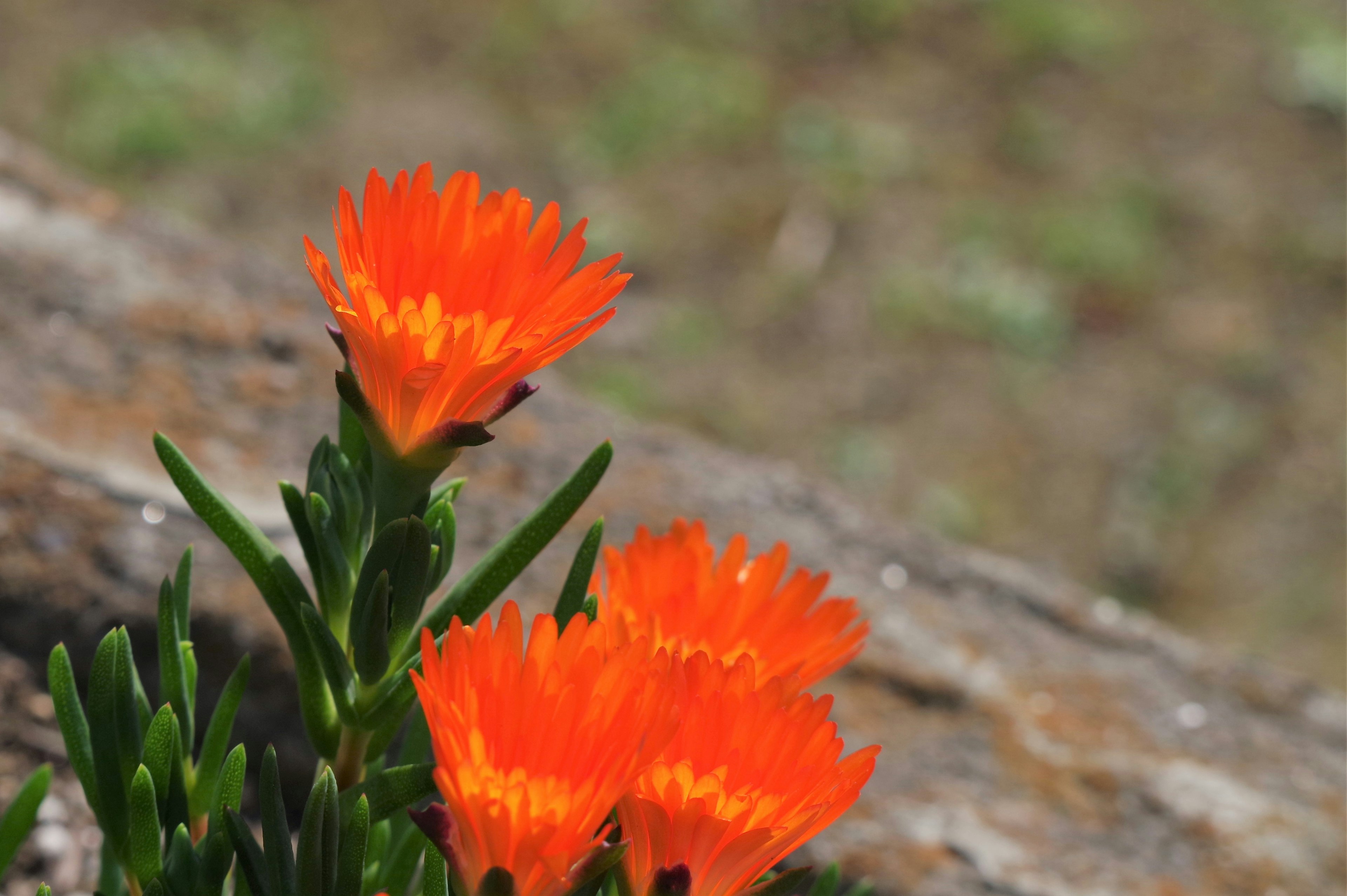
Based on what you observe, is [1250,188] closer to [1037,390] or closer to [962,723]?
[1037,390]

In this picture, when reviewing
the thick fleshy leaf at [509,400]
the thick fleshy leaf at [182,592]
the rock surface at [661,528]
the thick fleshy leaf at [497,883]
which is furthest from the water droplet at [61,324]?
the thick fleshy leaf at [497,883]

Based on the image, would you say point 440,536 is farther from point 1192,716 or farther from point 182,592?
point 1192,716

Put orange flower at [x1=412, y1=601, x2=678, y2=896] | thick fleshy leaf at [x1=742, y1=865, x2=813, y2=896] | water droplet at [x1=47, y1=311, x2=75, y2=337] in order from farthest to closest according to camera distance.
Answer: water droplet at [x1=47, y1=311, x2=75, y2=337] → thick fleshy leaf at [x1=742, y1=865, x2=813, y2=896] → orange flower at [x1=412, y1=601, x2=678, y2=896]

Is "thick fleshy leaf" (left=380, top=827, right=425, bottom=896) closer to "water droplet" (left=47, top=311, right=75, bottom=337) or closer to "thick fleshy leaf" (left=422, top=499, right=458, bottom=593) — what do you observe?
"thick fleshy leaf" (left=422, top=499, right=458, bottom=593)

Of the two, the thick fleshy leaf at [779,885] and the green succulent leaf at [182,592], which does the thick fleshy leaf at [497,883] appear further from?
the green succulent leaf at [182,592]

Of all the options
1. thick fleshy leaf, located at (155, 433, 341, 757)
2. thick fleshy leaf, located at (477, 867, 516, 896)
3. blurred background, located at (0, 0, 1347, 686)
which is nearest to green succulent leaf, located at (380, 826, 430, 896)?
thick fleshy leaf, located at (155, 433, 341, 757)

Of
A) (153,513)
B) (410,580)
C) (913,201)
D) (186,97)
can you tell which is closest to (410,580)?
(410,580)

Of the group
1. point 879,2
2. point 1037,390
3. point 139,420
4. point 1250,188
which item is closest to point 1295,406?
point 1037,390
